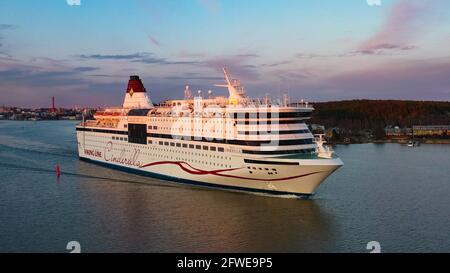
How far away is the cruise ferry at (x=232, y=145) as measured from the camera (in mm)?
16344

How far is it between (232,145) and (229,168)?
91 cm

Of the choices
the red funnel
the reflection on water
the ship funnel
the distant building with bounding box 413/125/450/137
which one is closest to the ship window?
the ship funnel

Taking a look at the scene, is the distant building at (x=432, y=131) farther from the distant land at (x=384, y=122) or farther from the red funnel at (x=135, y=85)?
the red funnel at (x=135, y=85)

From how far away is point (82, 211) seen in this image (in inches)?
606

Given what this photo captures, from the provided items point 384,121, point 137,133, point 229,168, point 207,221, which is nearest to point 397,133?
A: point 384,121

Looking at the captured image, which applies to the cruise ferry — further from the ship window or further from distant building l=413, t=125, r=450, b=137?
distant building l=413, t=125, r=450, b=137

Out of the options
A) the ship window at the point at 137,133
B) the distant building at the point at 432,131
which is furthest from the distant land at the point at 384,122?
the ship window at the point at 137,133

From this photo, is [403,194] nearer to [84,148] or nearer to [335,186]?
[335,186]

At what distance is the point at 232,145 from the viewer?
1727 centimetres

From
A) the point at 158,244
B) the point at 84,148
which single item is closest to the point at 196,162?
the point at 158,244

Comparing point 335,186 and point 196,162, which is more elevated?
point 196,162

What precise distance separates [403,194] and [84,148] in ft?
62.3

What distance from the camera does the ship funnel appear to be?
2692cm

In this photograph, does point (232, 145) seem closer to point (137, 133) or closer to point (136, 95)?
point (137, 133)
